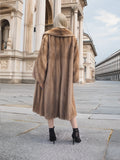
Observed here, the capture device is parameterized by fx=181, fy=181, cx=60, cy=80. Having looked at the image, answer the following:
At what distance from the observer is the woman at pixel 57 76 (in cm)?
206

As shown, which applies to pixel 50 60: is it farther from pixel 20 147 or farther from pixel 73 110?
pixel 20 147

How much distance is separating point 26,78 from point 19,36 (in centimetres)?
365

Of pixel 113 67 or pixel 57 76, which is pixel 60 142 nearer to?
pixel 57 76

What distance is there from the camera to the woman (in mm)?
2057

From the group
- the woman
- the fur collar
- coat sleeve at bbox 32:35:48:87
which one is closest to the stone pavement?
the woman

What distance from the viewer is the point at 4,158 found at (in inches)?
61.2

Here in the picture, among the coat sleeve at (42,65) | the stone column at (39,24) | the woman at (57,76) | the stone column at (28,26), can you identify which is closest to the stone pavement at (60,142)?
the woman at (57,76)

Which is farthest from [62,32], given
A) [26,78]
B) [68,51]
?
[26,78]

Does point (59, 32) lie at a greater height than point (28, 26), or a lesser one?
lesser

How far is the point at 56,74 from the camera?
2105 mm

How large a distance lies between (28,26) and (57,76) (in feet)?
49.3

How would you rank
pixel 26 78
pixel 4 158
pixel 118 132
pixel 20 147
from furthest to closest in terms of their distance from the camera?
pixel 26 78
pixel 118 132
pixel 20 147
pixel 4 158

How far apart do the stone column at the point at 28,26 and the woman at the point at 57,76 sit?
14.0 m

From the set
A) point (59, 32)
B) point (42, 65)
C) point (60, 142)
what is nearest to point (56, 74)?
point (42, 65)
